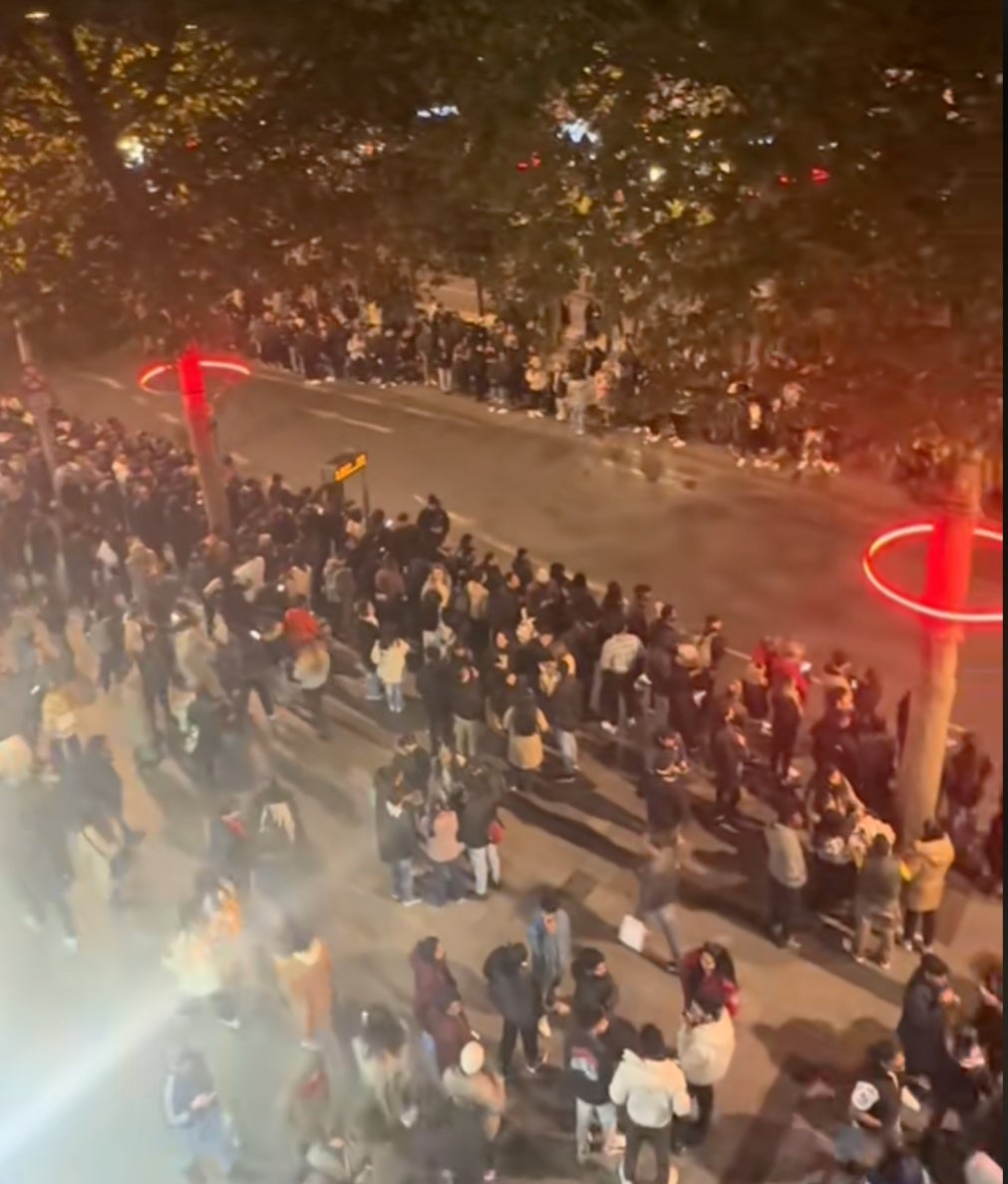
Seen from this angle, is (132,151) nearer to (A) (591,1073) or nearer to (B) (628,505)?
(B) (628,505)

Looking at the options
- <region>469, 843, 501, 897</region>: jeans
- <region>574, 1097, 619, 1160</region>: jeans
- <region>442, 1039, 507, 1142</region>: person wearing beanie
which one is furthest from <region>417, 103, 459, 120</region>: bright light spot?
<region>574, 1097, 619, 1160</region>: jeans

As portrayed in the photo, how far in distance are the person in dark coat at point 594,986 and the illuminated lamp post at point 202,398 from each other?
159 cm

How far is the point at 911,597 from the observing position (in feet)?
9.57

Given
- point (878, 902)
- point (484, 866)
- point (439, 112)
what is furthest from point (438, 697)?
point (439, 112)

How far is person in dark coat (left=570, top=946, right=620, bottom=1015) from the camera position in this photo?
332cm

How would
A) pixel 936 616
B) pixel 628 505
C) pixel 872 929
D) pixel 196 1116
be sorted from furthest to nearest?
pixel 196 1116 → pixel 628 505 → pixel 872 929 → pixel 936 616

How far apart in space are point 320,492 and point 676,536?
1.06 metres

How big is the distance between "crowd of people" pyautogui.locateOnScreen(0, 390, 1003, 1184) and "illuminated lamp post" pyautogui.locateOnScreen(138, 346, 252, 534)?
6 cm

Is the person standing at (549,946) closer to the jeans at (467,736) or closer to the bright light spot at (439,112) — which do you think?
the jeans at (467,736)

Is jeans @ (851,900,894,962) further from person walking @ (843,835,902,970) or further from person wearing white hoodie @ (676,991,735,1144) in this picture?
person wearing white hoodie @ (676,991,735,1144)

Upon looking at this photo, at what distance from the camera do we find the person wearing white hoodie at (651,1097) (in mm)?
3217

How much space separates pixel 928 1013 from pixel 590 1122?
915 mm

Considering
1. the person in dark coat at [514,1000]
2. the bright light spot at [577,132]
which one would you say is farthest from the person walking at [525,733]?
the bright light spot at [577,132]

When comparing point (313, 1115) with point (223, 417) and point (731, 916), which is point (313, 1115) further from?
point (223, 417)
